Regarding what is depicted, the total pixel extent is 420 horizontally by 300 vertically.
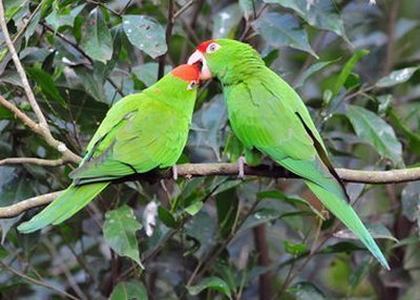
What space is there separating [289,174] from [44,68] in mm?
764

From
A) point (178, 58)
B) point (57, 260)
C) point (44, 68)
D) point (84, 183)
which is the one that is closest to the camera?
point (84, 183)

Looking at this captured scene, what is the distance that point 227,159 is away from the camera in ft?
8.85

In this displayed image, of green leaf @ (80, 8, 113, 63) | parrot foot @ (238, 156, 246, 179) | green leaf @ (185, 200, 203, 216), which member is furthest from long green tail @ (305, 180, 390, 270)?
green leaf @ (80, 8, 113, 63)

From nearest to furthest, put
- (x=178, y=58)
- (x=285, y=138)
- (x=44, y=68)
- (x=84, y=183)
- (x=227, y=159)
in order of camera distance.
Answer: (x=84, y=183), (x=285, y=138), (x=44, y=68), (x=227, y=159), (x=178, y=58)

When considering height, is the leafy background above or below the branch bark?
below

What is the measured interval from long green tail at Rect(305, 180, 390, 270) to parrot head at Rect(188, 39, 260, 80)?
1.62 feet

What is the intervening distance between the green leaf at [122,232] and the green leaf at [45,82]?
359 millimetres

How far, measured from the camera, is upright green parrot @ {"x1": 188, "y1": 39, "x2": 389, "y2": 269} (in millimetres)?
2139

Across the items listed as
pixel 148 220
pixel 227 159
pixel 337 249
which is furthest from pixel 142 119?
pixel 337 249

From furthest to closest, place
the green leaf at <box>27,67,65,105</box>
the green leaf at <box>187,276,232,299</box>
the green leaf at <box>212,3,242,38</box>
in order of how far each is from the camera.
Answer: the green leaf at <box>212,3,242,38</box> < the green leaf at <box>187,276,232,299</box> < the green leaf at <box>27,67,65,105</box>

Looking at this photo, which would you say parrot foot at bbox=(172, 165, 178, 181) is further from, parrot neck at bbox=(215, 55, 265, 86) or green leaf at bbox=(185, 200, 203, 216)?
parrot neck at bbox=(215, 55, 265, 86)

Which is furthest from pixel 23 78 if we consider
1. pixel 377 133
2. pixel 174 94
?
pixel 377 133

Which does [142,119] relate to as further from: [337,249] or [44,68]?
[337,249]

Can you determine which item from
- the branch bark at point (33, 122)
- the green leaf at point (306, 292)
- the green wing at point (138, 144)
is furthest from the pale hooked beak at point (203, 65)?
the green leaf at point (306, 292)
